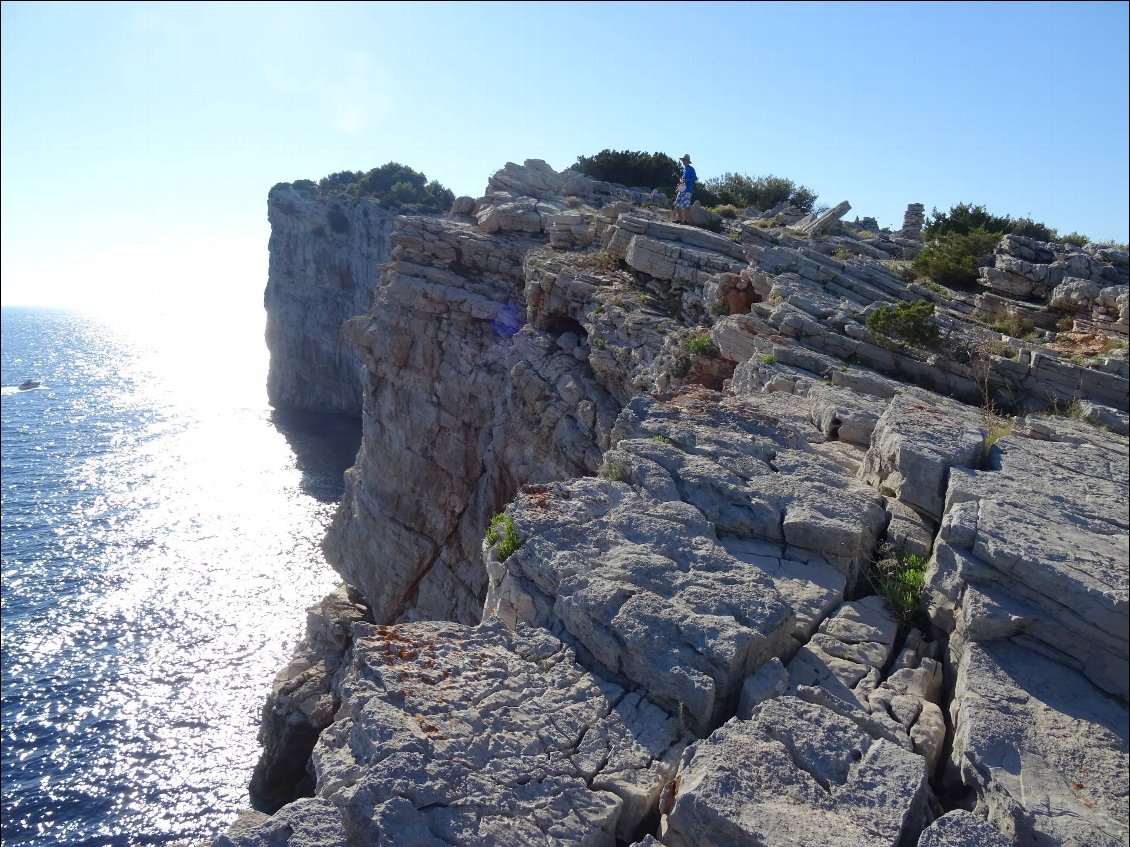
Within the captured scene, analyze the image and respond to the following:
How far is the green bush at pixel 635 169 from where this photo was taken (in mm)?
35844

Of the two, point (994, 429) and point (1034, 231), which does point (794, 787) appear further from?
point (1034, 231)

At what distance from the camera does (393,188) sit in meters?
80.1

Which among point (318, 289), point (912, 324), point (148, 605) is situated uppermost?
point (912, 324)

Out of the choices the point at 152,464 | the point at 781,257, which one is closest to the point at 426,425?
the point at 781,257

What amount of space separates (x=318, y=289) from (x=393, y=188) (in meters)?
14.2

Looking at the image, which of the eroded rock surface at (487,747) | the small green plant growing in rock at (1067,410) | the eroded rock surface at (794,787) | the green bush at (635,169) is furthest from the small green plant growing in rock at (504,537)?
the green bush at (635,169)

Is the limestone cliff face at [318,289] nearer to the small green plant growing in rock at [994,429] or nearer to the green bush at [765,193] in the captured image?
the green bush at [765,193]

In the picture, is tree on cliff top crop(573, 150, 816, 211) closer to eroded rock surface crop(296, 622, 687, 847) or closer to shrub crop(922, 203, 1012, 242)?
shrub crop(922, 203, 1012, 242)

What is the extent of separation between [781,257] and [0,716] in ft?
120

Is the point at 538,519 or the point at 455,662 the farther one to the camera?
the point at 538,519

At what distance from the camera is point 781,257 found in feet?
63.1

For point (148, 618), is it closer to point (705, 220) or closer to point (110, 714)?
point (110, 714)

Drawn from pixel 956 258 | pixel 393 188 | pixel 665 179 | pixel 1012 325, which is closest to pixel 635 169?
pixel 665 179

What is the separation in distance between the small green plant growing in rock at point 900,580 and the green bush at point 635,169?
2936cm
